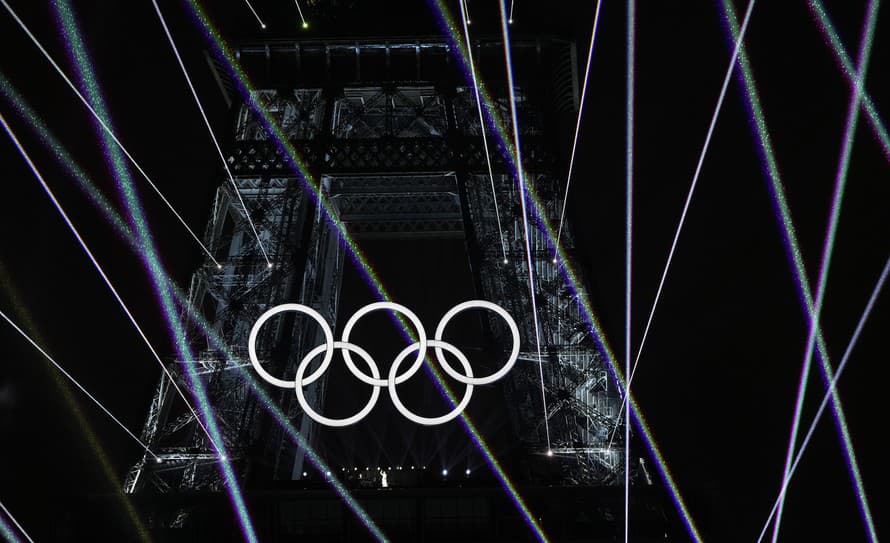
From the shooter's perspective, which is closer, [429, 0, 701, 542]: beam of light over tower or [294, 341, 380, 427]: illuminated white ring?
[294, 341, 380, 427]: illuminated white ring

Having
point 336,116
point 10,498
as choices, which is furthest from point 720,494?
point 336,116

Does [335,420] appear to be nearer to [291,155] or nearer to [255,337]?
[255,337]

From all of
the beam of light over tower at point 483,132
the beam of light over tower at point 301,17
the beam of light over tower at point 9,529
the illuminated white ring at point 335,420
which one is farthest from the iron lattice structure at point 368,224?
the illuminated white ring at point 335,420

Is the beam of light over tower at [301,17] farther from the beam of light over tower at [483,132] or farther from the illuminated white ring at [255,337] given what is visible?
the illuminated white ring at [255,337]

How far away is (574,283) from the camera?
15.7 meters

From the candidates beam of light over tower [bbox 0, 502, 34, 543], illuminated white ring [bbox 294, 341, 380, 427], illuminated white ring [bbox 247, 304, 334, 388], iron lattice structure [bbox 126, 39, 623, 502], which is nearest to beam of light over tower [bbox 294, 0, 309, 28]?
iron lattice structure [bbox 126, 39, 623, 502]

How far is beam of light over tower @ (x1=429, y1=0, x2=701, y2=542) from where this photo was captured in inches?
436

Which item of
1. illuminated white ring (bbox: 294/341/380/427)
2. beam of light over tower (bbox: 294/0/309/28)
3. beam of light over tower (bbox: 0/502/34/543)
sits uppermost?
beam of light over tower (bbox: 294/0/309/28)

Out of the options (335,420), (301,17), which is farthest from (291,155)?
(335,420)

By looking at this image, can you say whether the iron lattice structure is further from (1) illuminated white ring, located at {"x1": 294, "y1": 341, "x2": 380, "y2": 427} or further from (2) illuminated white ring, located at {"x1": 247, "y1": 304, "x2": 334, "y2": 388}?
(1) illuminated white ring, located at {"x1": 294, "y1": 341, "x2": 380, "y2": 427}

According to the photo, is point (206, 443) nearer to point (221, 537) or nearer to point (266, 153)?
point (221, 537)

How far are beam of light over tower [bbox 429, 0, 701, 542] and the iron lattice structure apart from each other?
198mm

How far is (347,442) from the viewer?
19719 mm

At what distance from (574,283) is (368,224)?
802 centimetres
